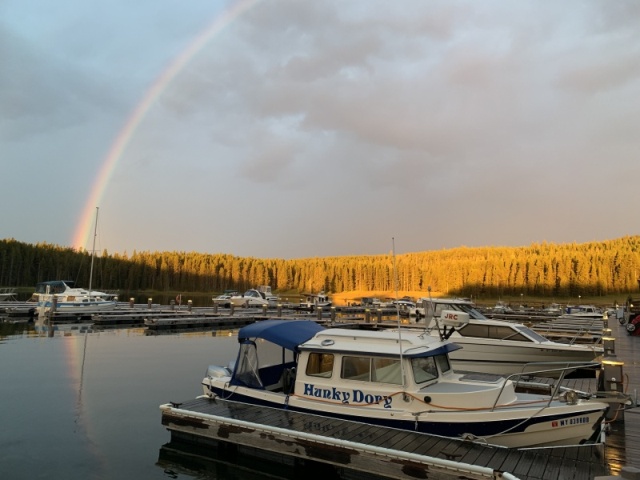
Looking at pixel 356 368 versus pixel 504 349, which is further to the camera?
pixel 504 349

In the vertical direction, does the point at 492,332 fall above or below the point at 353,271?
below

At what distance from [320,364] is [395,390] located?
196cm

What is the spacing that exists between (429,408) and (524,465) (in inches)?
82.6

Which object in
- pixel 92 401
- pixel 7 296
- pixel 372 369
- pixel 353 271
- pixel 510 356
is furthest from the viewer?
pixel 353 271

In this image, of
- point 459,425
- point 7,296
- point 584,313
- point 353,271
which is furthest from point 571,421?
point 353,271

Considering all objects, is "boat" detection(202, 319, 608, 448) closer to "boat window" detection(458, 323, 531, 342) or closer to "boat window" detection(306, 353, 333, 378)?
"boat window" detection(306, 353, 333, 378)

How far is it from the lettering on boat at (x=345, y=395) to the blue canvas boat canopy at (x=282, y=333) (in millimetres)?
1060

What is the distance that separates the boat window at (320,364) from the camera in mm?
11102

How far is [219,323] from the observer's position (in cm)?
4675

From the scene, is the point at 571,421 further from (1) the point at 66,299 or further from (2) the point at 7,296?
(2) the point at 7,296

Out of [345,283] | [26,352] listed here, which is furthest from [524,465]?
[345,283]

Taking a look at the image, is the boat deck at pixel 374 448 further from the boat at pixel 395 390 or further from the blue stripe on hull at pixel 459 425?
the boat at pixel 395 390

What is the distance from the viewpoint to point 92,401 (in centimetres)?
1691

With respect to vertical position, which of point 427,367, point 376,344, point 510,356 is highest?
point 376,344
